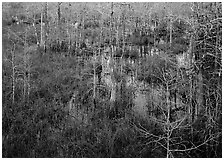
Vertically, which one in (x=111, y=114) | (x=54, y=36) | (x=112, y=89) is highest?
(x=54, y=36)

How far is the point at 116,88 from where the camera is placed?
9344 millimetres

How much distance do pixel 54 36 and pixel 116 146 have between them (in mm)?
8351

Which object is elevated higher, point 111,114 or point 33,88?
point 33,88

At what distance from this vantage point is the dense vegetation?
7.16 metres

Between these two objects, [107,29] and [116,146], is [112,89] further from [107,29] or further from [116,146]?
[107,29]

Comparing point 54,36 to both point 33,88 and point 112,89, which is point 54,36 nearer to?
point 33,88

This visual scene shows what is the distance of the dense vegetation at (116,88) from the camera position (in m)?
7.16

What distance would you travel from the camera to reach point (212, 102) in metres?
8.12

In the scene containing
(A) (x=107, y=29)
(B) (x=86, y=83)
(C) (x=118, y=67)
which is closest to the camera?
(B) (x=86, y=83)

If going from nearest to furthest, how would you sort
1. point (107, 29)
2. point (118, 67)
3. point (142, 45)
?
point (118, 67) < point (142, 45) < point (107, 29)

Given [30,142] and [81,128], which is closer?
[30,142]

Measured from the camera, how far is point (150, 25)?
43.7 feet

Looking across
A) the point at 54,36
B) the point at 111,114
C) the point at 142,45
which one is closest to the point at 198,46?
the point at 142,45

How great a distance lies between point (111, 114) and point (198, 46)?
410 cm
